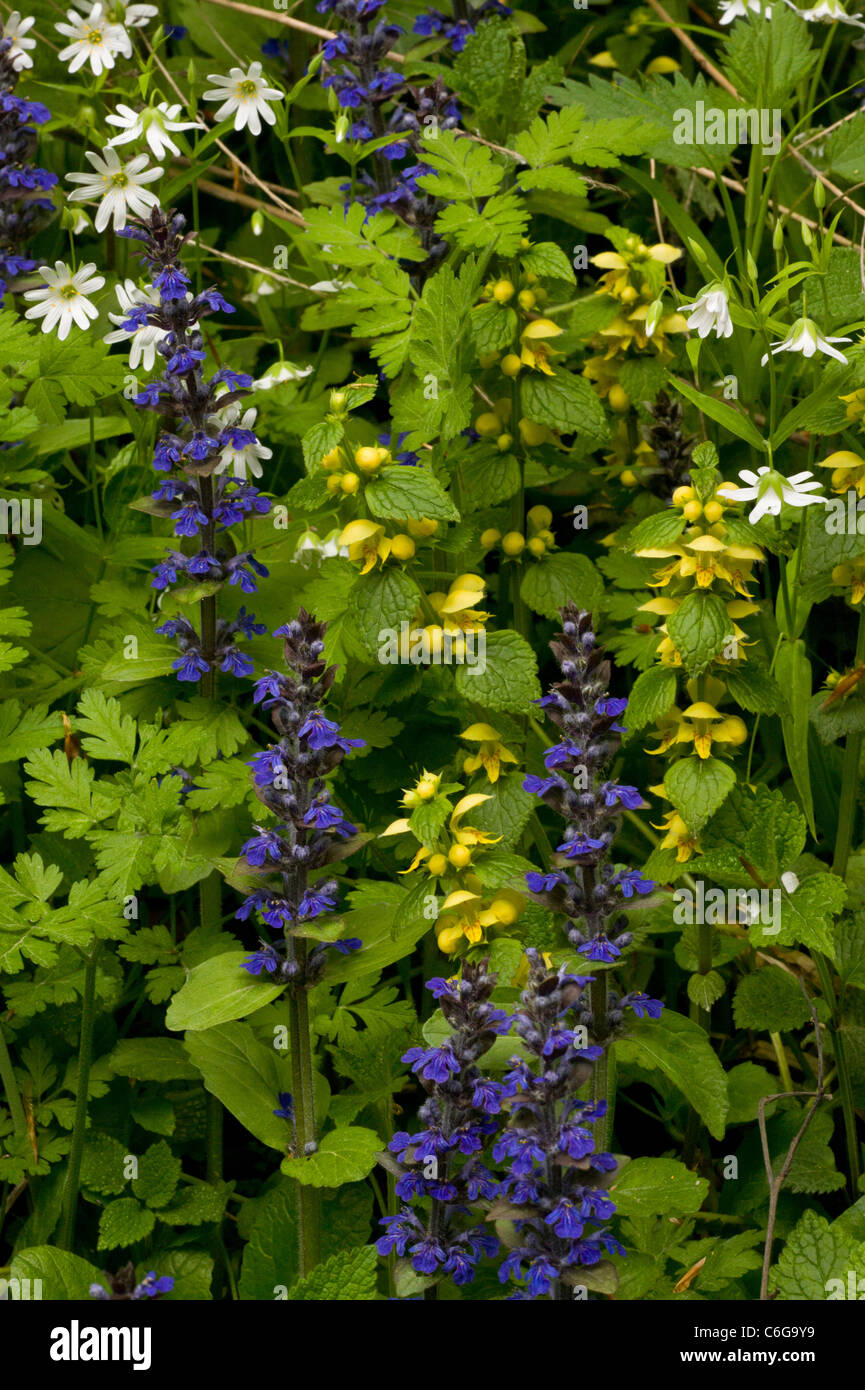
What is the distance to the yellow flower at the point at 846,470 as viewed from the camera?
7.70 ft

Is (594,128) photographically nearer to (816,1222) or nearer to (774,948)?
A: (774,948)

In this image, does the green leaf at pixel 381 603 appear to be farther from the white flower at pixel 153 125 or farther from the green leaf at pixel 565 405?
the white flower at pixel 153 125

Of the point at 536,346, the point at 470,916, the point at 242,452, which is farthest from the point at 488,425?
the point at 470,916

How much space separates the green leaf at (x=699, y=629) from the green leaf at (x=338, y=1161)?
809mm

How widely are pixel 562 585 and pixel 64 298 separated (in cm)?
112

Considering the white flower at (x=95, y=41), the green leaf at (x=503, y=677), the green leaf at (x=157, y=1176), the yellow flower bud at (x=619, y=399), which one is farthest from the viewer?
the white flower at (x=95, y=41)

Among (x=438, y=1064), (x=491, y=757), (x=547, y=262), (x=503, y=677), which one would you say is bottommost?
(x=438, y=1064)

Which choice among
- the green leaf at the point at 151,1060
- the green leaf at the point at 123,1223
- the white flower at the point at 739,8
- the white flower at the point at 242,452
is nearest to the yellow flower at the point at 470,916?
the green leaf at the point at 151,1060

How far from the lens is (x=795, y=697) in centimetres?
229

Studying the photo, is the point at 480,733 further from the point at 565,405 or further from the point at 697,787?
the point at 565,405

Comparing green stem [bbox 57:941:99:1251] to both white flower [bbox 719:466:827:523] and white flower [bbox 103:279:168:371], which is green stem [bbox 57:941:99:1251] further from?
white flower [bbox 719:466:827:523]

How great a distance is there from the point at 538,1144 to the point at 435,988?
227 mm

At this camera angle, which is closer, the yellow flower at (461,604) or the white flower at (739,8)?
the yellow flower at (461,604)

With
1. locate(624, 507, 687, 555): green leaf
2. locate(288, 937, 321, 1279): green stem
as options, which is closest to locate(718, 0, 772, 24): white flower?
locate(624, 507, 687, 555): green leaf
